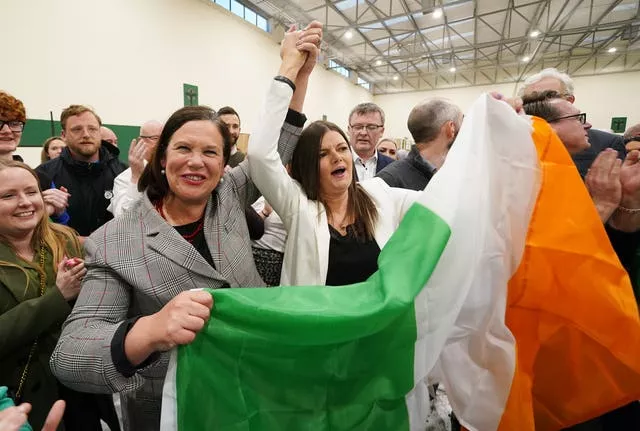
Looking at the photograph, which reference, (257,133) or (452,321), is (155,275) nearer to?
(257,133)

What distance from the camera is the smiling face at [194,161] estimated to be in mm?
1146

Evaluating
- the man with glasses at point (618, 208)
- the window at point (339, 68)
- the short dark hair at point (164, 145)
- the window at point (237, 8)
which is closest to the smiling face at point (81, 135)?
the short dark hair at point (164, 145)

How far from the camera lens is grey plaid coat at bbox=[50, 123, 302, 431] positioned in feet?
2.70

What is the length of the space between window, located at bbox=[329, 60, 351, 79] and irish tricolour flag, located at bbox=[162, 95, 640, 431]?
12180 millimetres

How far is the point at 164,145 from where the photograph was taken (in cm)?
124

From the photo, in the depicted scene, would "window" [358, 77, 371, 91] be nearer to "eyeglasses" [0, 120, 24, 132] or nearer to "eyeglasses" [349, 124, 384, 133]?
"eyeglasses" [349, 124, 384, 133]

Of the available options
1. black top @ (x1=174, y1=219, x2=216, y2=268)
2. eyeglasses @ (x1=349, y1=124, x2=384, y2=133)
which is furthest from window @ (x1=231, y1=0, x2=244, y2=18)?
black top @ (x1=174, y1=219, x2=216, y2=268)

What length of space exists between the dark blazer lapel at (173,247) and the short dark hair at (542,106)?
1.53m

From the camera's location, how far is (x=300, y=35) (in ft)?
4.16

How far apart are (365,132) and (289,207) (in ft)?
6.49

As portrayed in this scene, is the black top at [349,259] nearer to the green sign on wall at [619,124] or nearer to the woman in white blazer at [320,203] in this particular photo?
the woman in white blazer at [320,203]

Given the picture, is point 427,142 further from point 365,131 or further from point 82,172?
point 82,172

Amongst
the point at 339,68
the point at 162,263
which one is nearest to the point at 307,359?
the point at 162,263

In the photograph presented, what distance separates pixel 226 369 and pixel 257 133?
777 mm
